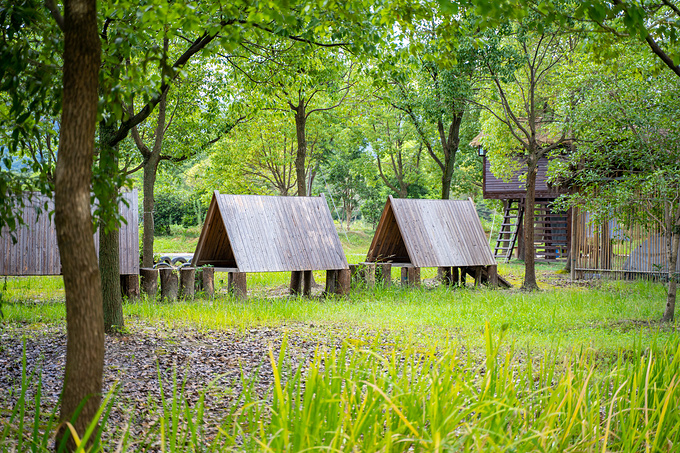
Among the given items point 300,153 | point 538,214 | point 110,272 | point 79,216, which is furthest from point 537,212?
point 79,216

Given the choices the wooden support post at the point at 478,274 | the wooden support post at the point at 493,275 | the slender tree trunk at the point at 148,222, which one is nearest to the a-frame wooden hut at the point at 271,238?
the slender tree trunk at the point at 148,222

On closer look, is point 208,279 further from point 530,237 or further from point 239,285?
point 530,237

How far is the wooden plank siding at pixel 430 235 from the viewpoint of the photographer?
12.4m

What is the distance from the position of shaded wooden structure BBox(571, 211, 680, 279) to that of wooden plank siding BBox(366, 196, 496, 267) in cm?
308

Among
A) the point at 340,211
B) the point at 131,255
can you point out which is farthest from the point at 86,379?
the point at 340,211

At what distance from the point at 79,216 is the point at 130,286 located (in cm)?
800

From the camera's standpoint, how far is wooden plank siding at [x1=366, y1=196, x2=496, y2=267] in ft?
40.6

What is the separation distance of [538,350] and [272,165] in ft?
65.6

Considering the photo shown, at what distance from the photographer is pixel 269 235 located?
422 inches

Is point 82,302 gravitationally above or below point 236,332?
above

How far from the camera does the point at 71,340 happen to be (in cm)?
228

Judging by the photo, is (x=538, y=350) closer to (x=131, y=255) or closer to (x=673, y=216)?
(x=673, y=216)

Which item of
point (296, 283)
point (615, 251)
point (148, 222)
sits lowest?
point (296, 283)

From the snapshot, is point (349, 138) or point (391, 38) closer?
point (391, 38)
